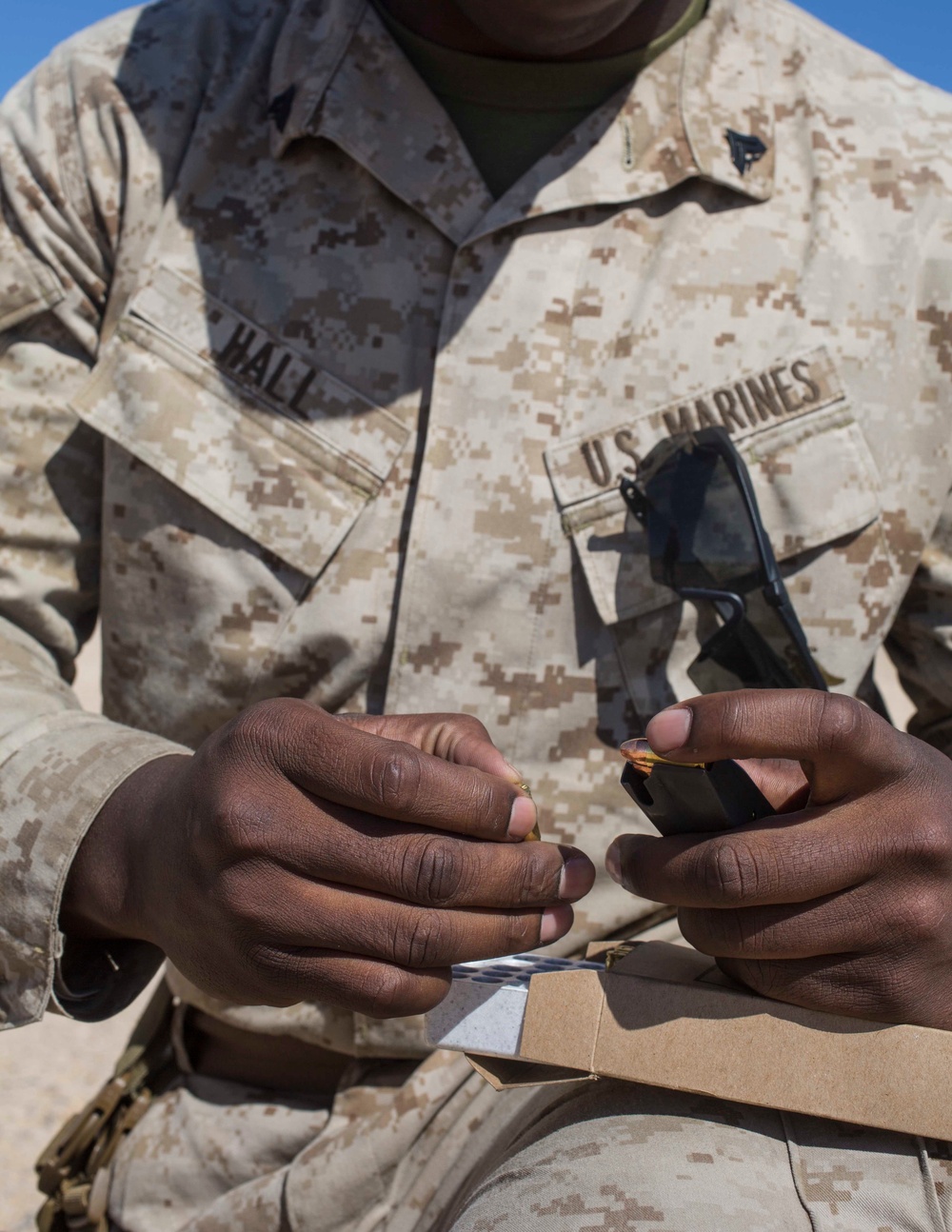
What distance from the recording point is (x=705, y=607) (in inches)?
53.7

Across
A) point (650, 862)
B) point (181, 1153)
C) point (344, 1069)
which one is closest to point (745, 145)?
point (650, 862)

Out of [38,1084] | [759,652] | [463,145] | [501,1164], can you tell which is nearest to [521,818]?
[501,1164]

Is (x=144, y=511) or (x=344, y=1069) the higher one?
(x=144, y=511)

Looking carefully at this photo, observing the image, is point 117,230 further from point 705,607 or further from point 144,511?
point 705,607

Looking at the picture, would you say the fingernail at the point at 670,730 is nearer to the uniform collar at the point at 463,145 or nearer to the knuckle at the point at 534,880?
the knuckle at the point at 534,880

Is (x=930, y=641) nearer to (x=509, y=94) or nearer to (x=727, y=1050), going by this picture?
(x=727, y=1050)

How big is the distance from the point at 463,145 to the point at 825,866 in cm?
102

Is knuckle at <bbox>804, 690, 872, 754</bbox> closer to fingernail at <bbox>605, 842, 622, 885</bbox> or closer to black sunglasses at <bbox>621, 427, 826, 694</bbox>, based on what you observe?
fingernail at <bbox>605, 842, 622, 885</bbox>

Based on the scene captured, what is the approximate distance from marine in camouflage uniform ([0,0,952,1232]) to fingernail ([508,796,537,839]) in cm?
45

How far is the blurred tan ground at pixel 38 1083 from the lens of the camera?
2625 millimetres

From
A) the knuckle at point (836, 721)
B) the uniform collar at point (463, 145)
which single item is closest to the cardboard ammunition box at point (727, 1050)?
the knuckle at point (836, 721)

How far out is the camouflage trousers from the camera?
89cm

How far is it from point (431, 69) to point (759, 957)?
1.19 metres

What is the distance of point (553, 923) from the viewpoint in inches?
38.9
